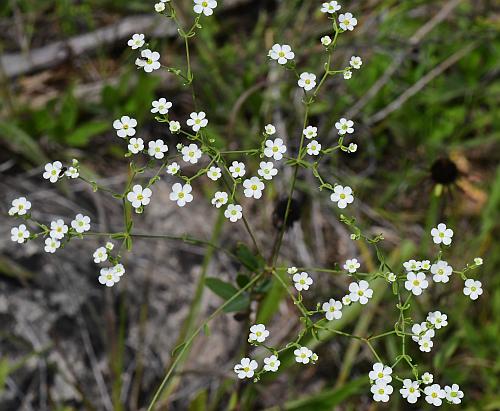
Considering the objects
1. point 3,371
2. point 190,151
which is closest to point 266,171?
point 190,151

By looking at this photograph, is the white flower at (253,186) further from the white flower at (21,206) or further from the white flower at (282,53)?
the white flower at (21,206)

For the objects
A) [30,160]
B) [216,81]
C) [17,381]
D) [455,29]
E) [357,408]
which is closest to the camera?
[17,381]

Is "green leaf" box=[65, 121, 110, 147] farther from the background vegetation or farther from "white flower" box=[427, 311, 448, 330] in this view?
"white flower" box=[427, 311, 448, 330]

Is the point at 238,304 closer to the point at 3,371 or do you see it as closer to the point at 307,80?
the point at 307,80

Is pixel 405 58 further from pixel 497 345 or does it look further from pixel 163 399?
pixel 163 399

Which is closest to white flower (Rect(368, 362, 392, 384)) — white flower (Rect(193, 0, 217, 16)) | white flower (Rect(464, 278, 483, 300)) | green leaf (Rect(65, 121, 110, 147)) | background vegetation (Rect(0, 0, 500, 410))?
white flower (Rect(464, 278, 483, 300))

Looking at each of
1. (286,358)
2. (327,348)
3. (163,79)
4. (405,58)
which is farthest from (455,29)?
(286,358)
